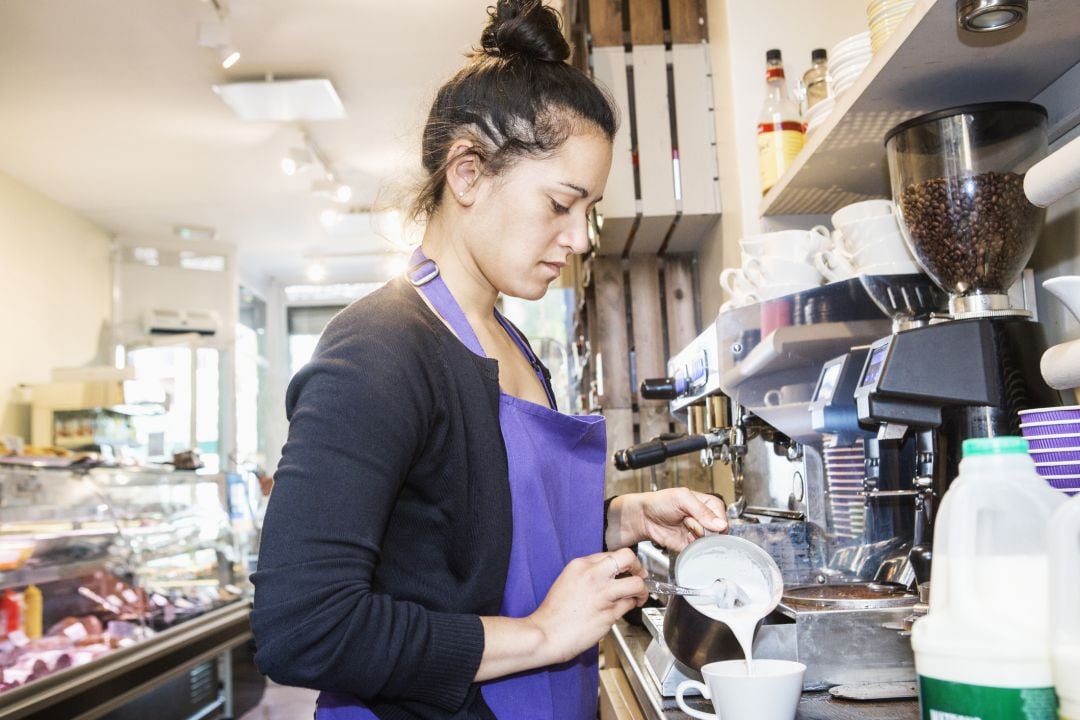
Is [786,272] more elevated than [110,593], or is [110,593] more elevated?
[786,272]

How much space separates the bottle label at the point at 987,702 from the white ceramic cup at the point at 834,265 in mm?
1110

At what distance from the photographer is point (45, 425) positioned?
21.3ft

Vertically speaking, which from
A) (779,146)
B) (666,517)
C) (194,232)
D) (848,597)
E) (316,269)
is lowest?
(848,597)

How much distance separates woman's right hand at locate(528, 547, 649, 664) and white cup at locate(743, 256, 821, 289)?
95cm

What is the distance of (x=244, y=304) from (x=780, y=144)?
874 centimetres

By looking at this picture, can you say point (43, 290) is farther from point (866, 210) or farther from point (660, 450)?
point (866, 210)

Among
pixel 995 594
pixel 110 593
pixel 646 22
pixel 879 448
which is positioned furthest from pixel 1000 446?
pixel 110 593

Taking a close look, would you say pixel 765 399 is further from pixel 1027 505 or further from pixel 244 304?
pixel 244 304

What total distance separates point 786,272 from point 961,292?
567 millimetres

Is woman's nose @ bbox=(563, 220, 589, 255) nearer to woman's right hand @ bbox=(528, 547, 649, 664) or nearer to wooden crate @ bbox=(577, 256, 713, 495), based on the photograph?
woman's right hand @ bbox=(528, 547, 649, 664)

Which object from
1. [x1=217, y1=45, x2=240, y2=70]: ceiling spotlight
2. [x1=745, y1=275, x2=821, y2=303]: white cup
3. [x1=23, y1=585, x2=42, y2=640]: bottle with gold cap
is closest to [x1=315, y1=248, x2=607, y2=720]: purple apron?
[x1=745, y1=275, x2=821, y2=303]: white cup

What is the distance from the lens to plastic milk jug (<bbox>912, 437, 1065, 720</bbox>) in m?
0.64

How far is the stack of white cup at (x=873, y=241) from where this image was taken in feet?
5.21

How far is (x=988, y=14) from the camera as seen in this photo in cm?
116
